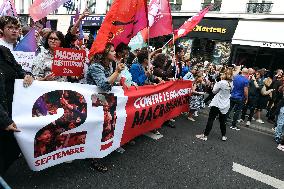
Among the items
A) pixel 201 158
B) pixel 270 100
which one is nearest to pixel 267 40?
pixel 270 100

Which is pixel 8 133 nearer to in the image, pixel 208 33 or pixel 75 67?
pixel 75 67

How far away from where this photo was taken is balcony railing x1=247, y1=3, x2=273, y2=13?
17.5m

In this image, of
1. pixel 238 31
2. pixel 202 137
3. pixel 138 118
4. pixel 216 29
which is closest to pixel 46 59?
pixel 138 118

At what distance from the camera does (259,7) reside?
17.8m

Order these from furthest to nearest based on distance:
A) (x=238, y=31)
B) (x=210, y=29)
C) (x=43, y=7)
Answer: (x=210, y=29)
(x=238, y=31)
(x=43, y=7)

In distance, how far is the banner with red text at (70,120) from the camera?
3.45 meters

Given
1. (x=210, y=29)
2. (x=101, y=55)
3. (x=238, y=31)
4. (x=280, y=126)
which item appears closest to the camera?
(x=101, y=55)

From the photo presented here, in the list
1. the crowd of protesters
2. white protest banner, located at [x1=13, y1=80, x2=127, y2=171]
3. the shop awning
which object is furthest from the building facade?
white protest banner, located at [x1=13, y1=80, x2=127, y2=171]

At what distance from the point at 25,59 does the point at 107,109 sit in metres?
1.32

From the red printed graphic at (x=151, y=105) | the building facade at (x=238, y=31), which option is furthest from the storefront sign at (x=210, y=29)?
the red printed graphic at (x=151, y=105)

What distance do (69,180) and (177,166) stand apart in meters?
1.85

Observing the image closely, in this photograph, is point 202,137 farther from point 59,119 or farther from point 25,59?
point 25,59

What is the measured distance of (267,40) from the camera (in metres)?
17.0

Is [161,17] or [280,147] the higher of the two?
[161,17]
